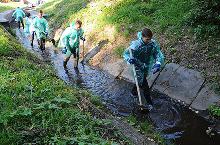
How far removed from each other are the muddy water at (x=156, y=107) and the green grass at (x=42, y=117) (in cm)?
279

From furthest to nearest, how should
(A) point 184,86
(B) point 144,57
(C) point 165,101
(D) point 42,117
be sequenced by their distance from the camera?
(A) point 184,86, (C) point 165,101, (B) point 144,57, (D) point 42,117

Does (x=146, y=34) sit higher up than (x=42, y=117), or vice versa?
(x=146, y=34)

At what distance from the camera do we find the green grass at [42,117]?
5500 millimetres

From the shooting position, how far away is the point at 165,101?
36.7ft

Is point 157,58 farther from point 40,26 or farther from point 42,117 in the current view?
point 40,26

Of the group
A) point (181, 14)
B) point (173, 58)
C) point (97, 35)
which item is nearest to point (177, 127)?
point (173, 58)

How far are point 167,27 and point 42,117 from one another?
31.8ft

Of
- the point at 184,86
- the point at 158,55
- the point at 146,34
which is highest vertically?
the point at 146,34

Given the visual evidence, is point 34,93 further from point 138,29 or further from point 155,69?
point 138,29

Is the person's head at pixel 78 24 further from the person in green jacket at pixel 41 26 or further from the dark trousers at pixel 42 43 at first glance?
the dark trousers at pixel 42 43

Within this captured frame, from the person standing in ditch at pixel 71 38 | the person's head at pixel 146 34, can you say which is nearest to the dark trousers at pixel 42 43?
the person standing in ditch at pixel 71 38

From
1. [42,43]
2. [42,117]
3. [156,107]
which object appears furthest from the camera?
[42,43]

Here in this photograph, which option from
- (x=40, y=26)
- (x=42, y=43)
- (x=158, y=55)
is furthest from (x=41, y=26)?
(x=158, y=55)

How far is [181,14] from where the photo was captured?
1500 centimetres
